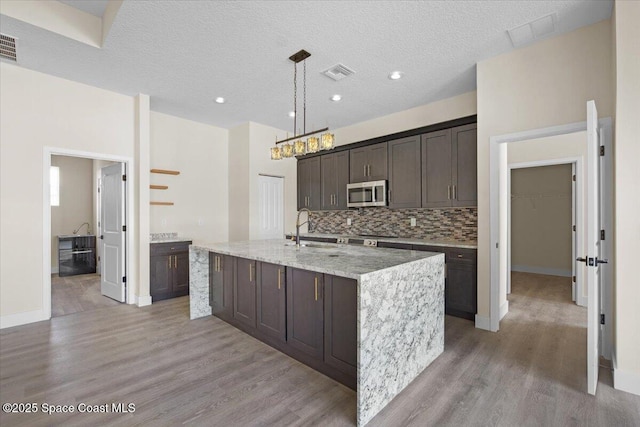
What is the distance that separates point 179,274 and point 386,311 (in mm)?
3728

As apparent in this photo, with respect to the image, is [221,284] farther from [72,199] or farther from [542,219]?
[542,219]

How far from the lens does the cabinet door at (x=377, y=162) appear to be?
4.77m

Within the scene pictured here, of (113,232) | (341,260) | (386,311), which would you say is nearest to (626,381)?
(386,311)

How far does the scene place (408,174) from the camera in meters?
4.49

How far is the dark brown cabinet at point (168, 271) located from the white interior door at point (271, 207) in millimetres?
1429

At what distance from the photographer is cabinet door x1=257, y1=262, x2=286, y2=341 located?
264cm

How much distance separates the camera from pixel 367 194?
486 cm

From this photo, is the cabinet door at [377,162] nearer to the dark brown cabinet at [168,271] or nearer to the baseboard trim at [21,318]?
the dark brown cabinet at [168,271]

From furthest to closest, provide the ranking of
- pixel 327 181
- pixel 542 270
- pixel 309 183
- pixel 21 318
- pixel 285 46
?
pixel 542 270, pixel 309 183, pixel 327 181, pixel 21 318, pixel 285 46

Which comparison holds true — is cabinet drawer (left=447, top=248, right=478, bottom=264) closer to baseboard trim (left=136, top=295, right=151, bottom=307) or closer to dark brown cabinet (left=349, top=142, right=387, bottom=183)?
dark brown cabinet (left=349, top=142, right=387, bottom=183)

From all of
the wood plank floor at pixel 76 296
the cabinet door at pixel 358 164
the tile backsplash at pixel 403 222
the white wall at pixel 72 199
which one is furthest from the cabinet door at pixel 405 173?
the white wall at pixel 72 199

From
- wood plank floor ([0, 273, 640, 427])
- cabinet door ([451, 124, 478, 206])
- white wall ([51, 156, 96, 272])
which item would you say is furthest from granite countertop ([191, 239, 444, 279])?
white wall ([51, 156, 96, 272])

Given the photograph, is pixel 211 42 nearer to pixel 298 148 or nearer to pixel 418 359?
pixel 298 148

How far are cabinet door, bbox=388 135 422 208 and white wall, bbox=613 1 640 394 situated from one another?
230 centimetres
